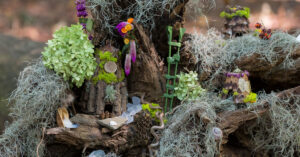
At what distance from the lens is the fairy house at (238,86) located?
2342 millimetres

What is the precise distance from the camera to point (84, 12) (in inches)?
107

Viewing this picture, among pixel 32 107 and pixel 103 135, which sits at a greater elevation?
pixel 32 107

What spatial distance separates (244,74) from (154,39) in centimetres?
100

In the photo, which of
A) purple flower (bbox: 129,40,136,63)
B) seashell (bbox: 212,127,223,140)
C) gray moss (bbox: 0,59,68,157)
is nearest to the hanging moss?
purple flower (bbox: 129,40,136,63)

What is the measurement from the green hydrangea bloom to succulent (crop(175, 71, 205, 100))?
2.88 feet

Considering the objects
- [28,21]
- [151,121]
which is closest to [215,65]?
[151,121]

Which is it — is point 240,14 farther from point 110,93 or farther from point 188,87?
point 110,93

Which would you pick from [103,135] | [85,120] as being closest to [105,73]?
[85,120]

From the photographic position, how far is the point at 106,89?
2.46m

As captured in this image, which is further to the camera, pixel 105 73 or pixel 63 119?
pixel 105 73

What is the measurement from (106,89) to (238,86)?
1.22 m

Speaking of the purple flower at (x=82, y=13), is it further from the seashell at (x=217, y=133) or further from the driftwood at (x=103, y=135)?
the seashell at (x=217, y=133)

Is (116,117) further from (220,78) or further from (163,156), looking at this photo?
(220,78)

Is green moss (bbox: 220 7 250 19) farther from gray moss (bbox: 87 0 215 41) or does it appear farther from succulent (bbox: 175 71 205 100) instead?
succulent (bbox: 175 71 205 100)
